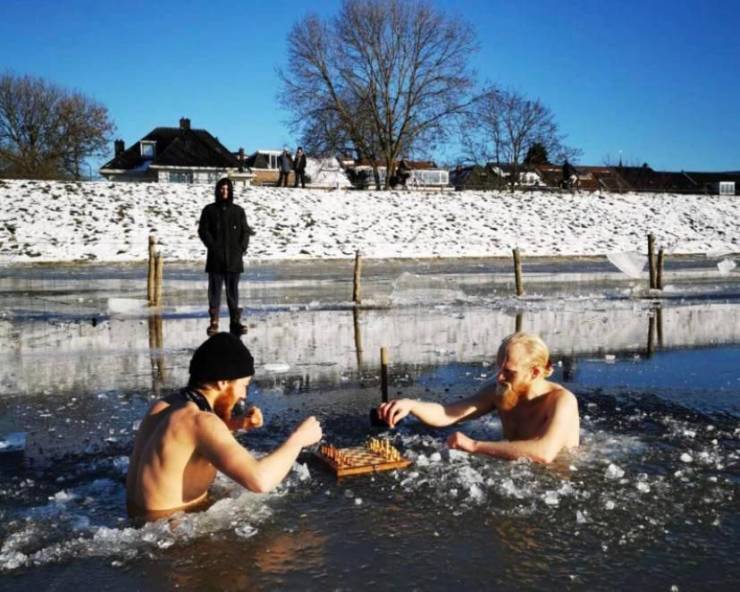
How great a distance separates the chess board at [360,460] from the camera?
4.40 meters

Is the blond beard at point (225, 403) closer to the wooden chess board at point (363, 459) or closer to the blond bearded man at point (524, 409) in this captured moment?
the blond bearded man at point (524, 409)

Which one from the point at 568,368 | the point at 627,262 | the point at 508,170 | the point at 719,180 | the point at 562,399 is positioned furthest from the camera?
the point at 719,180

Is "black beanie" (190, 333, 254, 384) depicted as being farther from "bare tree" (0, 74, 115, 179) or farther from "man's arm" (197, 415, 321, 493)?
"bare tree" (0, 74, 115, 179)

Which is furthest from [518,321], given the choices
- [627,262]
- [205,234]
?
[627,262]

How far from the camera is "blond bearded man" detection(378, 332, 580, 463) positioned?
428 centimetres

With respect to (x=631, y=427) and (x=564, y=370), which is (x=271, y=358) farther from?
(x=631, y=427)

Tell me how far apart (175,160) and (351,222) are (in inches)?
1085

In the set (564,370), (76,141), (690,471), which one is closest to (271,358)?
(564,370)

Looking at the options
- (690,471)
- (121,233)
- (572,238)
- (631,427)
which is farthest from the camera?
(572,238)

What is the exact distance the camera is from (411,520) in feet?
12.3

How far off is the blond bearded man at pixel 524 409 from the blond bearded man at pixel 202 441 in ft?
3.23

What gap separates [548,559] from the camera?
3273 mm

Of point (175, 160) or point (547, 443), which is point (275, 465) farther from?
point (175, 160)

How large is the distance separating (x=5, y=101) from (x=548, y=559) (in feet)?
182
